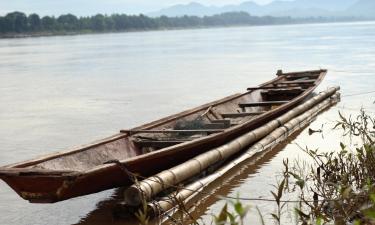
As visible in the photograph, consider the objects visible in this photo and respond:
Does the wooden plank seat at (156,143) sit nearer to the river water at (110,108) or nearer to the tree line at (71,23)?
the river water at (110,108)

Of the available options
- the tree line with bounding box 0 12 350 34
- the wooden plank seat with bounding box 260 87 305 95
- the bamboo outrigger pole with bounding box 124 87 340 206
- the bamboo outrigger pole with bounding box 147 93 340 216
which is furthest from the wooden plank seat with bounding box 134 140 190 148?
the tree line with bounding box 0 12 350 34

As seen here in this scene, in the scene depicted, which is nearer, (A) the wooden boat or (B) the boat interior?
(A) the wooden boat

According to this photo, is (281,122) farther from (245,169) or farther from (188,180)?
(188,180)

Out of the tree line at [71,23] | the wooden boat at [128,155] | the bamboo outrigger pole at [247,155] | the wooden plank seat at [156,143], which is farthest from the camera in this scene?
the tree line at [71,23]

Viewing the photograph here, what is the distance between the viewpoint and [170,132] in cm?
973

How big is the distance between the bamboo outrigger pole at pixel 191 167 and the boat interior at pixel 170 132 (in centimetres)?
39

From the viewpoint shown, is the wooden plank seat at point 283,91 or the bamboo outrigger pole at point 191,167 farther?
the wooden plank seat at point 283,91

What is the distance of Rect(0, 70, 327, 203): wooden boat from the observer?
6.47 meters

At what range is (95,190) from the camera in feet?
23.0

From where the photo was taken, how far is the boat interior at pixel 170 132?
7730mm

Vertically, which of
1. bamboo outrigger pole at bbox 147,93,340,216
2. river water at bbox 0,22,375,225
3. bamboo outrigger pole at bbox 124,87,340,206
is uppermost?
bamboo outrigger pole at bbox 124,87,340,206

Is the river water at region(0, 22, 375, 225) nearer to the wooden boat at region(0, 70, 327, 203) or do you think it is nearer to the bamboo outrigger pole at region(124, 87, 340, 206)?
the bamboo outrigger pole at region(124, 87, 340, 206)

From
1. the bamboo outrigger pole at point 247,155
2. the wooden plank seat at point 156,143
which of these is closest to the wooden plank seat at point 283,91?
the bamboo outrigger pole at point 247,155

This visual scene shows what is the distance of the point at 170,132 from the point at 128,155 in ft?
3.80
